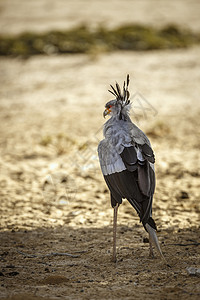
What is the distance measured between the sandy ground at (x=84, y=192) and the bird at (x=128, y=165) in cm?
35

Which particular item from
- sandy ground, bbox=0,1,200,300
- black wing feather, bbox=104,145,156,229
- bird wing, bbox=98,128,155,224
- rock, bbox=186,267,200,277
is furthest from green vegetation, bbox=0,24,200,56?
rock, bbox=186,267,200,277

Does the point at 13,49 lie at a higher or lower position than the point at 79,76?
higher

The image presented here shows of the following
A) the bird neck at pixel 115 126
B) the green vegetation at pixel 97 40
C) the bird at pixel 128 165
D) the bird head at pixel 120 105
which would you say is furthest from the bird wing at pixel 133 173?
the green vegetation at pixel 97 40

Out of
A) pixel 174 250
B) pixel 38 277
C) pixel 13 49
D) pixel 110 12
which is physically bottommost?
pixel 38 277

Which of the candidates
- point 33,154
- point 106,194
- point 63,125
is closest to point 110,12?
point 63,125

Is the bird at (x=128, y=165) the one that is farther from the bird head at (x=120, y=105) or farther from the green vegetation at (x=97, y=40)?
the green vegetation at (x=97, y=40)

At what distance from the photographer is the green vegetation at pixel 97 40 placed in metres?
15.5

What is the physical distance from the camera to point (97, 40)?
1647 cm

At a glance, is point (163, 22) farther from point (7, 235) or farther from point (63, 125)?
point (7, 235)

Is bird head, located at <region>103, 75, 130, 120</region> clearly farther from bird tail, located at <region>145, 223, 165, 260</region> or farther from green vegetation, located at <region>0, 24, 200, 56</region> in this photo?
green vegetation, located at <region>0, 24, 200, 56</region>

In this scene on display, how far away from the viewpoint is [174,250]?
387 cm

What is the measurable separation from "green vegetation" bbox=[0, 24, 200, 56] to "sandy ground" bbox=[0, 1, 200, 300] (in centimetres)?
273

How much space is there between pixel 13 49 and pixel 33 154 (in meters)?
9.55

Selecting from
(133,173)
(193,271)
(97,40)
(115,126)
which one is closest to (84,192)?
(115,126)
